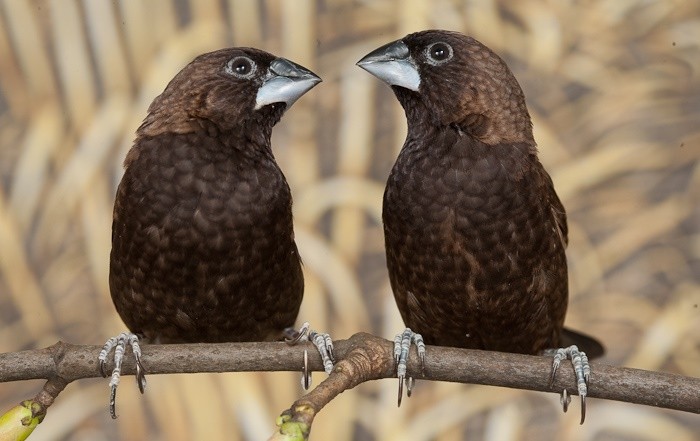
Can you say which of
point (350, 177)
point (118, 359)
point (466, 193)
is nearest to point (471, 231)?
point (466, 193)

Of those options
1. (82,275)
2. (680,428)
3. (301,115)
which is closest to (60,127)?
(82,275)

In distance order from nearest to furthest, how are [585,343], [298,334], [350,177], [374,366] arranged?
[374,366] → [298,334] → [585,343] → [350,177]

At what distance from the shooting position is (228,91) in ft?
6.83

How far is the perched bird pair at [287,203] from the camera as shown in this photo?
2033 millimetres

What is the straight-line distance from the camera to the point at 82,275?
329cm

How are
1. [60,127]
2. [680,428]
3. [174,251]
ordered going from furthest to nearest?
[680,428]
[60,127]
[174,251]

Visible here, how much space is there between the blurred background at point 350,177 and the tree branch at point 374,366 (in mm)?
1456

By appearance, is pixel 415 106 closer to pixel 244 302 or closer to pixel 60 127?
pixel 244 302

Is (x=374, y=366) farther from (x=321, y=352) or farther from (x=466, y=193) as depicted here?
(x=466, y=193)

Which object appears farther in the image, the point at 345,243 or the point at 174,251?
the point at 345,243

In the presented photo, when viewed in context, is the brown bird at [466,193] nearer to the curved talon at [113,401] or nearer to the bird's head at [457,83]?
the bird's head at [457,83]

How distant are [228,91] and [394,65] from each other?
0.35m

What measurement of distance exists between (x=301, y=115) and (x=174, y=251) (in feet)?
4.51

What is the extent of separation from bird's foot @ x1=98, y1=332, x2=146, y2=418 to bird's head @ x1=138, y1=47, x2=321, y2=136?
446 mm
